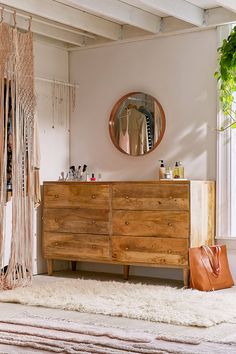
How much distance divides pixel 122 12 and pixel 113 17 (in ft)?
0.36

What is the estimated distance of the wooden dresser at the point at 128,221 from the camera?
5.87m

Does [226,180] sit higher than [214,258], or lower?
higher

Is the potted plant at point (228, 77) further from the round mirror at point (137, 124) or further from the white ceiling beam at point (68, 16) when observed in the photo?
the white ceiling beam at point (68, 16)

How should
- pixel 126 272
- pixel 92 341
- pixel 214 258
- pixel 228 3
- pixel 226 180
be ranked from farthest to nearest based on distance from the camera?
pixel 126 272 → pixel 226 180 → pixel 214 258 → pixel 228 3 → pixel 92 341

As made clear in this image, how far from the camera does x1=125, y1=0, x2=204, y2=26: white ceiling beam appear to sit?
18.4 ft

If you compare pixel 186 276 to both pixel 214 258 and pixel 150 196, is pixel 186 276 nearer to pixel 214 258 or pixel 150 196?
pixel 214 258

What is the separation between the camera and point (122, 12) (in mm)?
6008

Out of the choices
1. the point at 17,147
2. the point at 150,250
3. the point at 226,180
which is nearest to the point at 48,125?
the point at 17,147

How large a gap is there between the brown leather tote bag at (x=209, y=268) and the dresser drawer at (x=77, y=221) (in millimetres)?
872

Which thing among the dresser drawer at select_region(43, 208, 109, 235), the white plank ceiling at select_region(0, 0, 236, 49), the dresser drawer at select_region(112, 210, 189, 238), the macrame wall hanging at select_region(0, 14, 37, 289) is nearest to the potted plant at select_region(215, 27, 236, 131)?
the white plank ceiling at select_region(0, 0, 236, 49)

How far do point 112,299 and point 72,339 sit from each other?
122 centimetres

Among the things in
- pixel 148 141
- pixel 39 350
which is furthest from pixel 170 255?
pixel 39 350

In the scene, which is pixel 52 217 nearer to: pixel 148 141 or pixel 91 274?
pixel 91 274

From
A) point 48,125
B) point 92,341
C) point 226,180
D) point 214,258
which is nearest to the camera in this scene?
point 92,341
